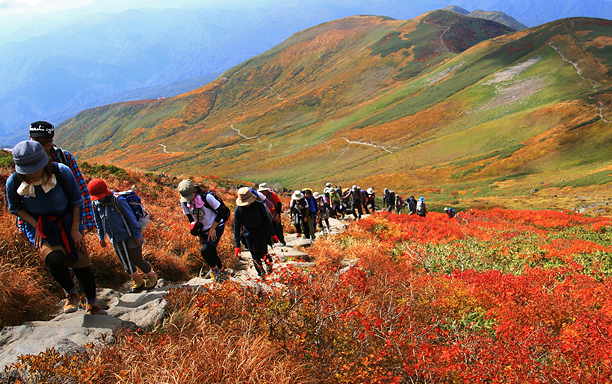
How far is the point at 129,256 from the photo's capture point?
500 centimetres

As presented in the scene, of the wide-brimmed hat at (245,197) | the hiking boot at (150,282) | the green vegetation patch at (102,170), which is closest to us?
the hiking boot at (150,282)

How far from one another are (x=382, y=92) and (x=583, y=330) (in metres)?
133

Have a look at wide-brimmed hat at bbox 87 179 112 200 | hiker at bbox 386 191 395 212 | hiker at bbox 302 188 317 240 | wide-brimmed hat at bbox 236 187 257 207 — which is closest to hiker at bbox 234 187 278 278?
wide-brimmed hat at bbox 236 187 257 207

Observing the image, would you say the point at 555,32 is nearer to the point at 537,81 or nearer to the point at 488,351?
the point at 537,81

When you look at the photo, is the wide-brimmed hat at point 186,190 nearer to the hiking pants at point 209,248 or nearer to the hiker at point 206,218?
the hiker at point 206,218

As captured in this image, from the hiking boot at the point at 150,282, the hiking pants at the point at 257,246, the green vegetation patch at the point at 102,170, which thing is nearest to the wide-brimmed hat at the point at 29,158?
the hiking boot at the point at 150,282

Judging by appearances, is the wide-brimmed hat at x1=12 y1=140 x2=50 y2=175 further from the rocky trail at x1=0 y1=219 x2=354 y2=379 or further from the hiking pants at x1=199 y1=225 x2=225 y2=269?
the hiking pants at x1=199 y1=225 x2=225 y2=269

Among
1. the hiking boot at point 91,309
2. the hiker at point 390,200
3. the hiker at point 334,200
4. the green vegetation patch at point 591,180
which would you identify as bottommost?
the green vegetation patch at point 591,180

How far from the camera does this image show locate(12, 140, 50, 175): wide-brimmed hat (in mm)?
3254

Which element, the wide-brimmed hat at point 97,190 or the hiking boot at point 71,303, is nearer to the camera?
the hiking boot at point 71,303

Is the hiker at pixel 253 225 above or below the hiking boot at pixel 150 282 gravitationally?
above

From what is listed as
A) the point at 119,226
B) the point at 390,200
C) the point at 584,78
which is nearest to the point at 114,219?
the point at 119,226

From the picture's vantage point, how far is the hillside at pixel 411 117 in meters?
50.8

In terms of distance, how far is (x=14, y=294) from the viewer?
3.89 m
